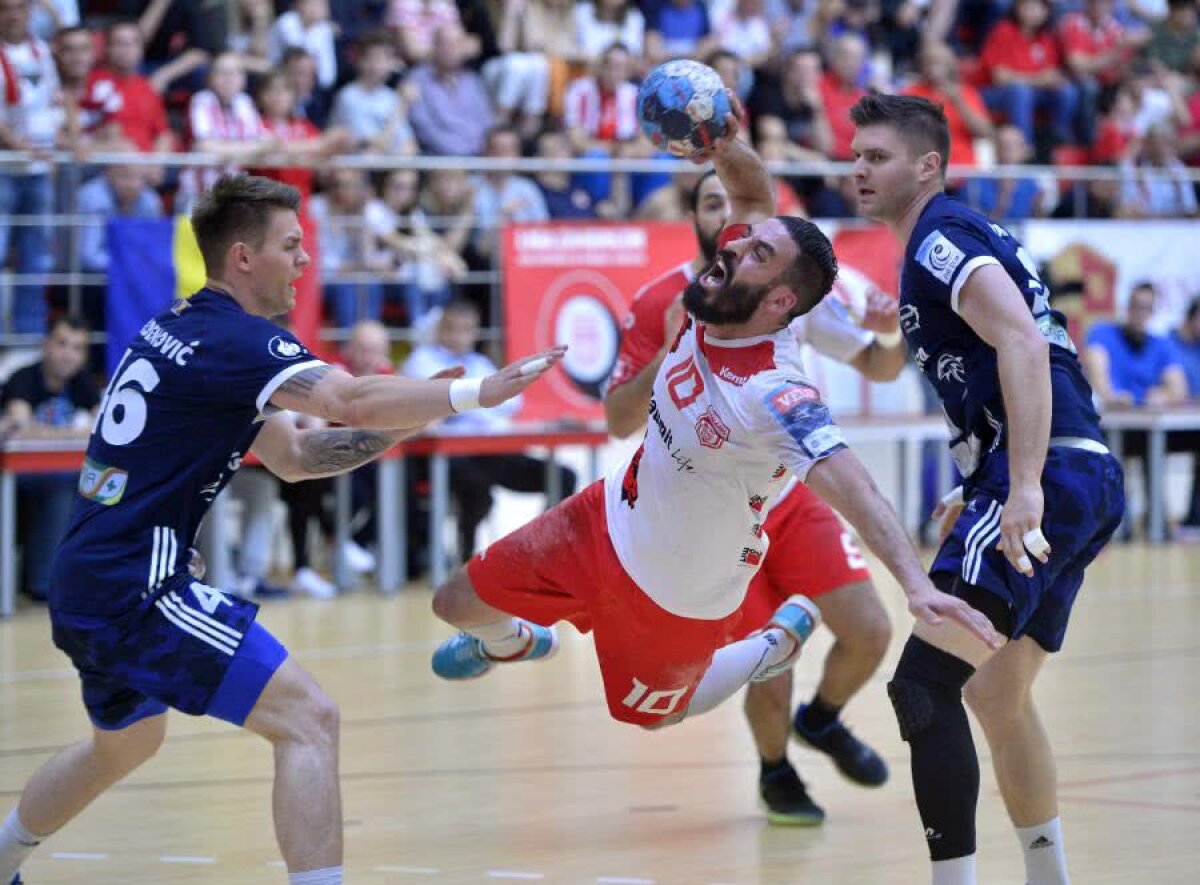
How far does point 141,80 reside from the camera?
14.7m

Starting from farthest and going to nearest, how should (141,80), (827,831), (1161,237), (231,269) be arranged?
(1161,237)
(141,80)
(827,831)
(231,269)

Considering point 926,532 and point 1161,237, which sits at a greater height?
point 1161,237

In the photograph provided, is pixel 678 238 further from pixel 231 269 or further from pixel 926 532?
pixel 231 269

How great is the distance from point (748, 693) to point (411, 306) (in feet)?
27.0

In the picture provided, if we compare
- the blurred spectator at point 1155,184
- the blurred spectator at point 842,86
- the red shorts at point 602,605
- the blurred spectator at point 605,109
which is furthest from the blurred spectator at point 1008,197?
the red shorts at point 602,605

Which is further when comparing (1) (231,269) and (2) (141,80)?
(2) (141,80)

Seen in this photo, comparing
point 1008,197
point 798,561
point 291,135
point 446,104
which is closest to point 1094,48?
point 1008,197

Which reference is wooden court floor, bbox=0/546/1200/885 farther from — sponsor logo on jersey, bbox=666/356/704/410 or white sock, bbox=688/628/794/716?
sponsor logo on jersey, bbox=666/356/704/410

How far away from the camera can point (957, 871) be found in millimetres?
5230

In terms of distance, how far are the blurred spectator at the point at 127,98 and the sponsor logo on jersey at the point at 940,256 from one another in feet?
32.3

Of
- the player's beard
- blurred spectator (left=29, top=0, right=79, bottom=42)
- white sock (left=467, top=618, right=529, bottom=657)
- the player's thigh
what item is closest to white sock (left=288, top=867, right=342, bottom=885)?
the player's thigh

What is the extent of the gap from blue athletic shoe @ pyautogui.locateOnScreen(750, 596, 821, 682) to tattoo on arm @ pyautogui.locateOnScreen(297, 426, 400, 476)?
154cm

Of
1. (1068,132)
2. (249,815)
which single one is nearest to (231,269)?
(249,815)

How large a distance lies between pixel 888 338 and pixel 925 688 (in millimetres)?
2364
